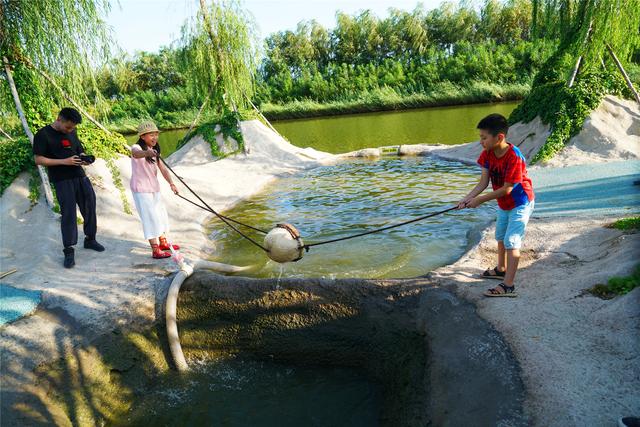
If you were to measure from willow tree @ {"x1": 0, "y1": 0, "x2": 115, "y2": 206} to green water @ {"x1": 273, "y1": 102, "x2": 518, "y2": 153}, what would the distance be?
11179mm

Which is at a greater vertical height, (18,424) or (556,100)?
(556,100)

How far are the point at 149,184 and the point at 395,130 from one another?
56.9ft

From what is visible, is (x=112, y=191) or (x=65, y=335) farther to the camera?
(x=112, y=191)

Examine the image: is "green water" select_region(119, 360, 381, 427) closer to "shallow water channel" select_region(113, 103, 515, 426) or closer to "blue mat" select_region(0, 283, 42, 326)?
"shallow water channel" select_region(113, 103, 515, 426)

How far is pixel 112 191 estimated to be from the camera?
319 inches

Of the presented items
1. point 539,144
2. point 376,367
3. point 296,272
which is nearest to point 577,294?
point 376,367

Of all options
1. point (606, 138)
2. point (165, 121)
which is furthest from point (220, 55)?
point (165, 121)

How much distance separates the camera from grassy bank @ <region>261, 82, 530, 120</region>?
29.3m

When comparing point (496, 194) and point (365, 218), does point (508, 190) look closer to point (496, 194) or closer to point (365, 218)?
point (496, 194)

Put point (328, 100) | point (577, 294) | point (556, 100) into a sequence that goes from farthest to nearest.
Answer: point (328, 100)
point (556, 100)
point (577, 294)

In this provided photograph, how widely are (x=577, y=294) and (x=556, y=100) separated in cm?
953

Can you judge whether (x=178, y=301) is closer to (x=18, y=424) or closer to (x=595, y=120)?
(x=18, y=424)

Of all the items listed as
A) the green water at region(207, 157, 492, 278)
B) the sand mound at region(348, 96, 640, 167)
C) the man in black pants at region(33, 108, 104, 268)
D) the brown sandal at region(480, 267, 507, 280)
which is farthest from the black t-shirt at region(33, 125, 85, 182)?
the sand mound at region(348, 96, 640, 167)

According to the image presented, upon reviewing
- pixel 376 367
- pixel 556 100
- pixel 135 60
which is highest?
pixel 135 60
